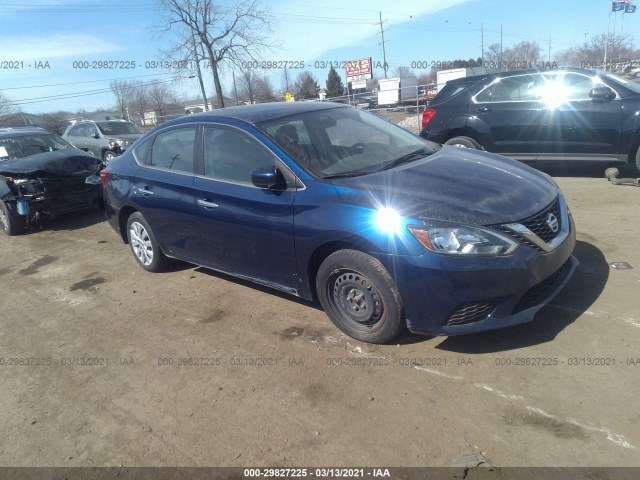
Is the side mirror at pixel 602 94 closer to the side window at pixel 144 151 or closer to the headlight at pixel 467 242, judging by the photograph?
the headlight at pixel 467 242

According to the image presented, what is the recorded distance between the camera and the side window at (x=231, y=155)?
3773mm

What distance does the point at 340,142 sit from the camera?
3949 mm

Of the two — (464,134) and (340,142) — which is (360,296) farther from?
(464,134)

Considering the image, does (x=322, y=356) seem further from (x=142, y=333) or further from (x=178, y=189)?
(x=178, y=189)

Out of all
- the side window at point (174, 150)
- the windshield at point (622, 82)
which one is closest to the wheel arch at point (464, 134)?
the windshield at point (622, 82)

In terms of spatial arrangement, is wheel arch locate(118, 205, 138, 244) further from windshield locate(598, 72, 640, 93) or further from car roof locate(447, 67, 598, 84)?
windshield locate(598, 72, 640, 93)

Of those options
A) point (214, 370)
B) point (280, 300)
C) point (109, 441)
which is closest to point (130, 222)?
point (280, 300)

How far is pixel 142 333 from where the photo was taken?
3.98 metres

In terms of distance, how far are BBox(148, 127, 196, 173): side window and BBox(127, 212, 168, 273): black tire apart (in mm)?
677

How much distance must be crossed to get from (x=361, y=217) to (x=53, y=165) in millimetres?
6510

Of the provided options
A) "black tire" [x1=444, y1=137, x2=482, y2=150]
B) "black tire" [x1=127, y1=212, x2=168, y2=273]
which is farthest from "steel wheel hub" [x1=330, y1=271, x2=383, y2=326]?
"black tire" [x1=444, y1=137, x2=482, y2=150]

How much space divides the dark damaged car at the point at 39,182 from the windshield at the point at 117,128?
21.6 ft

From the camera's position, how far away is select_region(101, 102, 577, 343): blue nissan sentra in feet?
9.50

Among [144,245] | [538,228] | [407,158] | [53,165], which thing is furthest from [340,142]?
[53,165]
